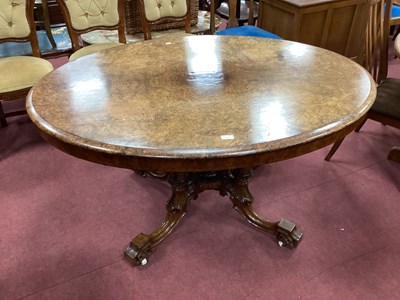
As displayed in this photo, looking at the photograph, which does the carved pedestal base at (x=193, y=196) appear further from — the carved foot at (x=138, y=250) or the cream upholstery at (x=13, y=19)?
the cream upholstery at (x=13, y=19)

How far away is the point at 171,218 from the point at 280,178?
2.51 feet

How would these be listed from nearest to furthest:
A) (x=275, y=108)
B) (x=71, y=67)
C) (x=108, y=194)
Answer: (x=275, y=108), (x=71, y=67), (x=108, y=194)

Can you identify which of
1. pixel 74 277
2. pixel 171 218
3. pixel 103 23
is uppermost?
pixel 103 23

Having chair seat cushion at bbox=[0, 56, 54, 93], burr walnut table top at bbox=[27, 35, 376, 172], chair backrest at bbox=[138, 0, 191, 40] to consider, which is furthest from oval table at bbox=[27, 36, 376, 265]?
chair backrest at bbox=[138, 0, 191, 40]

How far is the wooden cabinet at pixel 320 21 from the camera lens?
2.82m

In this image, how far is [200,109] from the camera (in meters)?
1.12

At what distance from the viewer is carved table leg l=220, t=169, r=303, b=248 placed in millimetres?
1603

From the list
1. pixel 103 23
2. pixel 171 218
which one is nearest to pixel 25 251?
pixel 171 218

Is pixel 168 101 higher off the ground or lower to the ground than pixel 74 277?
higher

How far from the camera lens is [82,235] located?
1.71 meters

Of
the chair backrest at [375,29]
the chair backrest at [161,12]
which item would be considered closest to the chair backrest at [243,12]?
the chair backrest at [161,12]

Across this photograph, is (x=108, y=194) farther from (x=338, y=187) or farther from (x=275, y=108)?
(x=338, y=187)

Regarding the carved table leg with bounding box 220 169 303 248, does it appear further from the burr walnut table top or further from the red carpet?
the burr walnut table top

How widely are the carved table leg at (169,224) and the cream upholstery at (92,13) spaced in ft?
4.78
